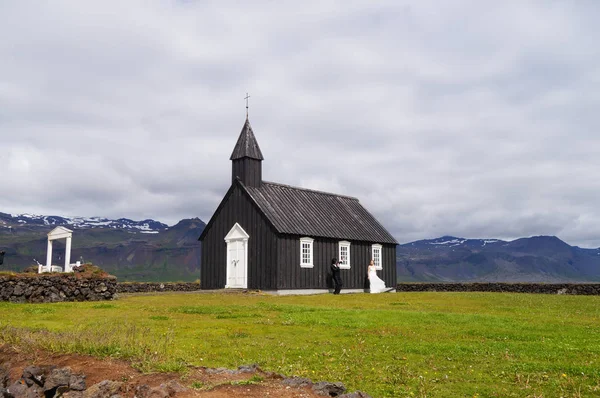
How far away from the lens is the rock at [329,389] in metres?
7.93

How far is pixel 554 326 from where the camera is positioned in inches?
671

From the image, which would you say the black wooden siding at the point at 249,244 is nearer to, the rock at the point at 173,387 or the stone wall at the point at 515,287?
the stone wall at the point at 515,287

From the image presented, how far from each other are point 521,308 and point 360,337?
1209cm

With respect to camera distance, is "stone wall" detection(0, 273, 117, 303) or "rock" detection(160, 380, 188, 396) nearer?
"rock" detection(160, 380, 188, 396)

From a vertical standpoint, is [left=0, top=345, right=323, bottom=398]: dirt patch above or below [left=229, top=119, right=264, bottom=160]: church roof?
below

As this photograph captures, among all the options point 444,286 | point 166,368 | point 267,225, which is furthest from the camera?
point 444,286

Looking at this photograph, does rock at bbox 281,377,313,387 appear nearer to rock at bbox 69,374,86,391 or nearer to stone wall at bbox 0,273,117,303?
rock at bbox 69,374,86,391

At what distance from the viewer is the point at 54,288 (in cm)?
2811

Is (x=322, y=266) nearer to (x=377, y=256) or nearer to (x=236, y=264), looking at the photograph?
(x=236, y=264)

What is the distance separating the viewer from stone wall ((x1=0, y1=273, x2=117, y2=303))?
2691 centimetres

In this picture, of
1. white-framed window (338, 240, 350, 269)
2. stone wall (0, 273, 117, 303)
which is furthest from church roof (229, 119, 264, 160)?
stone wall (0, 273, 117, 303)

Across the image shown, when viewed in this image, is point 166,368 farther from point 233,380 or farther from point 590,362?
point 590,362

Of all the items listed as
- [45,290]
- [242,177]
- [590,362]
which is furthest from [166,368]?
[242,177]

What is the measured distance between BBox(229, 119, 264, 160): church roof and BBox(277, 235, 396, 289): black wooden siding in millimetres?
6684
